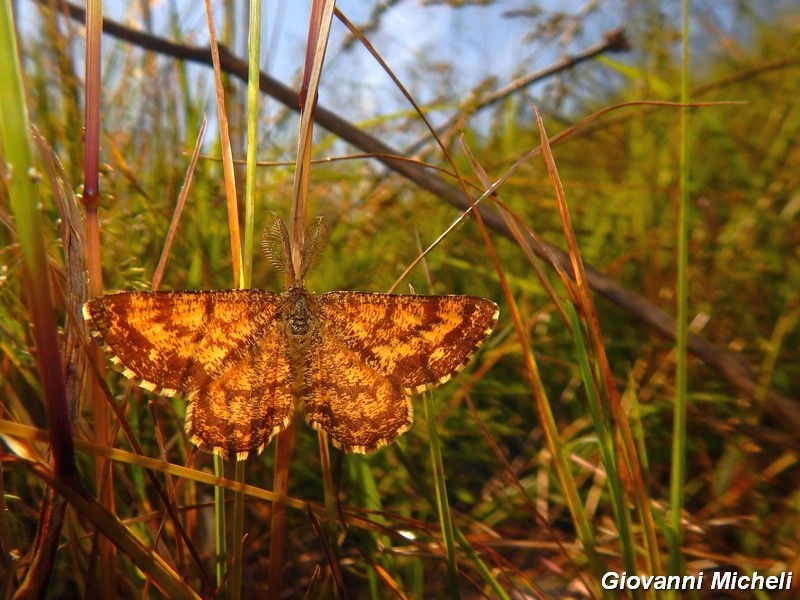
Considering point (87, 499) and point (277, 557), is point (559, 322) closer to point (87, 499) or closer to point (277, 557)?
point (277, 557)

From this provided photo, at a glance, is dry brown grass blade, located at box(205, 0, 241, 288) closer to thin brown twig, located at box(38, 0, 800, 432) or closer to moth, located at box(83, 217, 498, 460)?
moth, located at box(83, 217, 498, 460)

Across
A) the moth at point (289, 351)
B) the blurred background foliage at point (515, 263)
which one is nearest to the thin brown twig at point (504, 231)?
the blurred background foliage at point (515, 263)

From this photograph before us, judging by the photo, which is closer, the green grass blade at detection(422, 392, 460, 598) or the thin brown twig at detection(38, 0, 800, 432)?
the green grass blade at detection(422, 392, 460, 598)

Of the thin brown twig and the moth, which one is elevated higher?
the thin brown twig

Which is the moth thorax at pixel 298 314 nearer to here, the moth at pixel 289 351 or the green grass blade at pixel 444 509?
the moth at pixel 289 351

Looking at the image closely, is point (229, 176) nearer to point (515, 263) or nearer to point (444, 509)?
point (444, 509)

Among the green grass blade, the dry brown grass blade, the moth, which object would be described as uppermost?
the dry brown grass blade

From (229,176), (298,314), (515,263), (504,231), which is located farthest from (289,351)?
(515,263)

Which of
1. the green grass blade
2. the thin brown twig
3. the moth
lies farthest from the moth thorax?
the thin brown twig

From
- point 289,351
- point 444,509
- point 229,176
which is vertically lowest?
point 444,509
